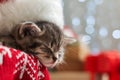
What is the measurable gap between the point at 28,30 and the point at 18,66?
0.62 ft

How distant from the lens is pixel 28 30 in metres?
0.66

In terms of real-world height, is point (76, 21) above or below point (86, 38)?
above

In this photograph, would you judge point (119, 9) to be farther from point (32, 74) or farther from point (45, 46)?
point (32, 74)

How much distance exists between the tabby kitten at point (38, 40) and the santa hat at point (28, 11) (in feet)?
0.05

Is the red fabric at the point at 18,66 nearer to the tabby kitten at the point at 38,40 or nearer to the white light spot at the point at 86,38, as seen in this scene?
the tabby kitten at the point at 38,40

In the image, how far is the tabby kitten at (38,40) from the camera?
0.64 meters

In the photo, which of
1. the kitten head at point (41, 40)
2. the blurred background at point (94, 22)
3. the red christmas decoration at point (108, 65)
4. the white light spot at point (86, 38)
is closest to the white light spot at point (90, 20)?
the blurred background at point (94, 22)

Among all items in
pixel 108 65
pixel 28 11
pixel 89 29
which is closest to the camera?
pixel 28 11

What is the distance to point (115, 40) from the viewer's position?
2.28 meters

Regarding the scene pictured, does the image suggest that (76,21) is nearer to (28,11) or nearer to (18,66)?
(28,11)

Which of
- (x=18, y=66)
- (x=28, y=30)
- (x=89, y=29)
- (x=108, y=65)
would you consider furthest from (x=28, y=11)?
(x=89, y=29)

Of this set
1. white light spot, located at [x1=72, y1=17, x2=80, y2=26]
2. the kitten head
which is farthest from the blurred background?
the kitten head

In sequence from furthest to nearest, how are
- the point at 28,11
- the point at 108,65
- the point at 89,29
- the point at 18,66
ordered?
the point at 89,29 → the point at 108,65 → the point at 28,11 → the point at 18,66

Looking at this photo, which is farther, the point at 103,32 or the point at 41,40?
the point at 103,32
